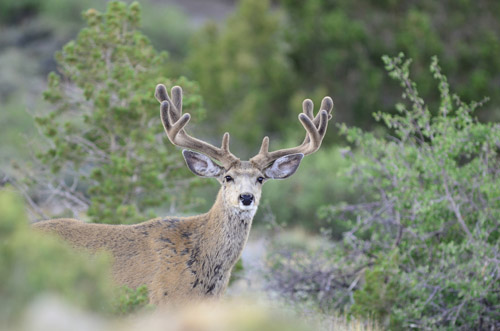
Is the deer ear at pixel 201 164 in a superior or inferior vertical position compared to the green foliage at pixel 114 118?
inferior

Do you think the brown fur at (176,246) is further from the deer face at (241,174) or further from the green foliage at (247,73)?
the green foliage at (247,73)

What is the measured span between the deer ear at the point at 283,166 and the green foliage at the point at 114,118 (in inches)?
108

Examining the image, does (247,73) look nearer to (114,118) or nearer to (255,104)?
(255,104)

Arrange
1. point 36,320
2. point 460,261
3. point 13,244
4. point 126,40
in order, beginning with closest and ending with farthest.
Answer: point 36,320 < point 13,244 < point 460,261 < point 126,40

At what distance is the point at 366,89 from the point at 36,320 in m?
20.0

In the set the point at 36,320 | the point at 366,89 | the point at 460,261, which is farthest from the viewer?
the point at 366,89

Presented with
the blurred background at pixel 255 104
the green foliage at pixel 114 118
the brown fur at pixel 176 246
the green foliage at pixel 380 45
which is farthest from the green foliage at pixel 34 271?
the green foliage at pixel 380 45

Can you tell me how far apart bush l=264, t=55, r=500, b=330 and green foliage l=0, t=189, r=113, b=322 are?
5260 millimetres

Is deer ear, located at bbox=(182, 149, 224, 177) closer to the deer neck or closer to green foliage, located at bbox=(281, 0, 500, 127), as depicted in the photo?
the deer neck

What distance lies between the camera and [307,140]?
29.2ft

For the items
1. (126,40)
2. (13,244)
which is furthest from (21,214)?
(126,40)

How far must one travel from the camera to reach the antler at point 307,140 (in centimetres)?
810

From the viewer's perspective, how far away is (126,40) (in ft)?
37.3

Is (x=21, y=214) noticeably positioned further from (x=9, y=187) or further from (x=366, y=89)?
(x=366, y=89)
